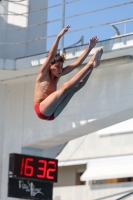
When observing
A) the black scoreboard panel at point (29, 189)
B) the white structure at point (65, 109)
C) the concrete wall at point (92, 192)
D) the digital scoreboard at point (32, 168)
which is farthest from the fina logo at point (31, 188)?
the concrete wall at point (92, 192)

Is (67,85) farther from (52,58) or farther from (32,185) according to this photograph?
(32,185)

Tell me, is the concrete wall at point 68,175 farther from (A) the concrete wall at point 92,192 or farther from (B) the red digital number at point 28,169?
(B) the red digital number at point 28,169

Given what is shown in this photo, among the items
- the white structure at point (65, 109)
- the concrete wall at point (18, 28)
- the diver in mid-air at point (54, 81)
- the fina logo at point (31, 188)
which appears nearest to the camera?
the diver in mid-air at point (54, 81)

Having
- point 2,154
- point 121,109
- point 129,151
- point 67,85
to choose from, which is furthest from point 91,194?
point 67,85

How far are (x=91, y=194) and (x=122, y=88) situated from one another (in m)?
9.39

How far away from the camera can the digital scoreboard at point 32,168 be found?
9.88 m

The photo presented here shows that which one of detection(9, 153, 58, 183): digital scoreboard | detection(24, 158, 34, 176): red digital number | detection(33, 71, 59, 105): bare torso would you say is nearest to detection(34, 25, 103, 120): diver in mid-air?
detection(33, 71, 59, 105): bare torso

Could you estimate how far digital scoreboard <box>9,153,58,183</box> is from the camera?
9.88 meters

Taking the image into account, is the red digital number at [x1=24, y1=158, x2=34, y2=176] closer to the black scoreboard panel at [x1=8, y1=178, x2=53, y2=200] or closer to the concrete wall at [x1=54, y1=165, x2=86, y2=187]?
the black scoreboard panel at [x1=8, y1=178, x2=53, y2=200]

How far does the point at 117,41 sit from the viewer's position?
9.11 metres

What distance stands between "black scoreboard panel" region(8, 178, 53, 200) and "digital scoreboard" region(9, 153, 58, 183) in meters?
0.08

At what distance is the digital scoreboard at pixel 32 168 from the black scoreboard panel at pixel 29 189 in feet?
0.27

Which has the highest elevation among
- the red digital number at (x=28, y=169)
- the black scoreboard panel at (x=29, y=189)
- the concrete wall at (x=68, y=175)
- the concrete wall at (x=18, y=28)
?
the concrete wall at (x=18, y=28)

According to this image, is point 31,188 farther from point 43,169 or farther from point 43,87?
point 43,87
